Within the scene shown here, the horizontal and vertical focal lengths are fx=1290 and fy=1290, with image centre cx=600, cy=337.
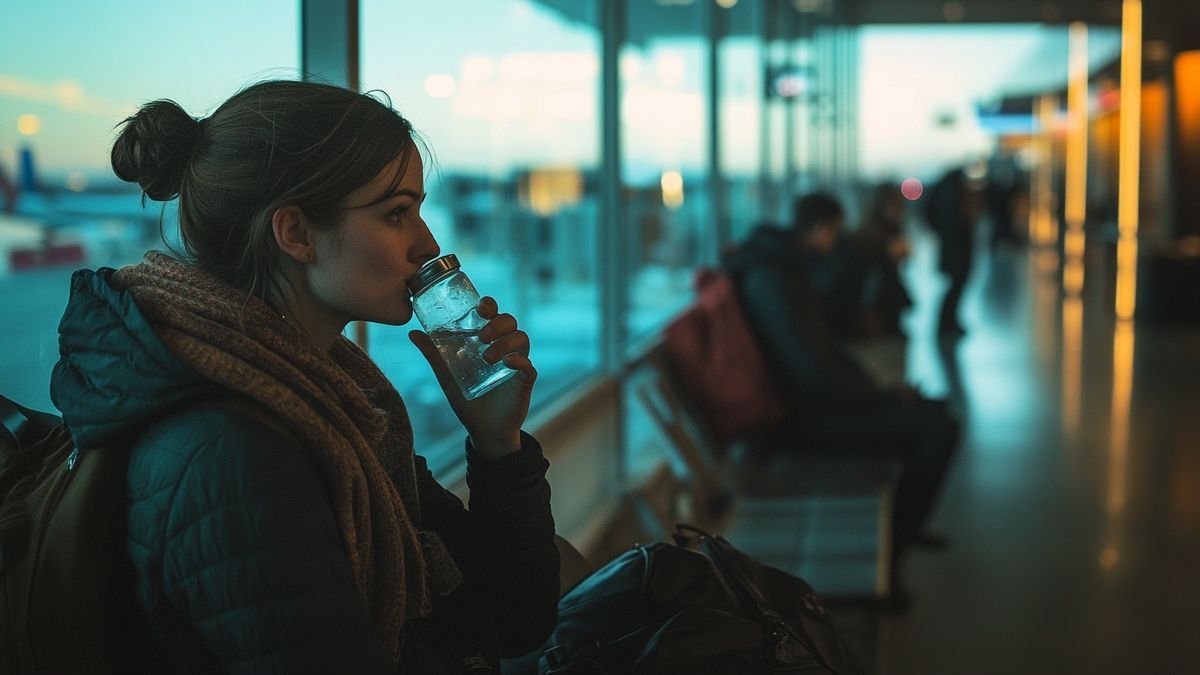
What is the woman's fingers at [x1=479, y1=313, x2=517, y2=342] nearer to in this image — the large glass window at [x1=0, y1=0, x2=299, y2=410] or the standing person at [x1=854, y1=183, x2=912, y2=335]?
the large glass window at [x1=0, y1=0, x2=299, y2=410]

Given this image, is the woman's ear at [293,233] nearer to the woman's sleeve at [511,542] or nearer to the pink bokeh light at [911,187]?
the woman's sleeve at [511,542]

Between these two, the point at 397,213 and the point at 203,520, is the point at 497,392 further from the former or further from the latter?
the point at 203,520

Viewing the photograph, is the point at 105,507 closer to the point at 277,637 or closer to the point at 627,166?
the point at 277,637

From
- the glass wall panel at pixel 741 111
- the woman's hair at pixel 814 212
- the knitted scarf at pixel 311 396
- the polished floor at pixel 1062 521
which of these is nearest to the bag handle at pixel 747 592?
the knitted scarf at pixel 311 396

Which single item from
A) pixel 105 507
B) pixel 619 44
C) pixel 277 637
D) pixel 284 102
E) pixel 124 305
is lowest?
pixel 277 637

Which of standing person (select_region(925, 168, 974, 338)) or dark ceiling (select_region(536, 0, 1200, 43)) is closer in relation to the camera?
dark ceiling (select_region(536, 0, 1200, 43))

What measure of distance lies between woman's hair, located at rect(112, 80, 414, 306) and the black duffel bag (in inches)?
26.5

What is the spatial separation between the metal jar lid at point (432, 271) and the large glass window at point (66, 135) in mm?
531

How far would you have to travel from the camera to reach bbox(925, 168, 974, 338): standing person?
38.8 feet

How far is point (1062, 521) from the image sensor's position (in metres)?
5.27

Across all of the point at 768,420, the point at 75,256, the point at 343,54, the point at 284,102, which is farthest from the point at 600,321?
the point at 284,102

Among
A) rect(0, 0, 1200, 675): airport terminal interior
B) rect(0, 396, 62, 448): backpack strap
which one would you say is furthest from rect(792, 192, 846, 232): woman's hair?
rect(0, 396, 62, 448): backpack strap

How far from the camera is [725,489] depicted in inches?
165

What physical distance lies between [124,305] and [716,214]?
21.6ft
